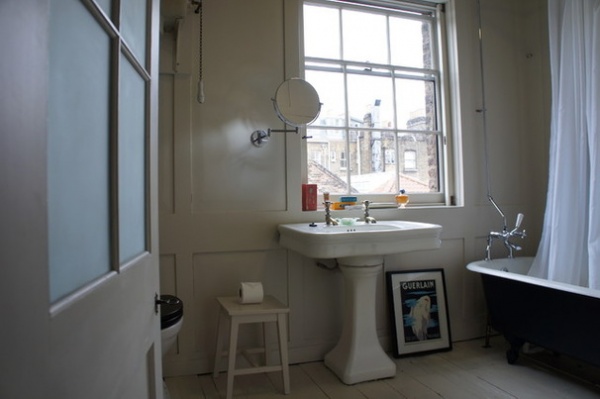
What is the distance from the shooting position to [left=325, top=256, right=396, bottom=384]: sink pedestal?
2043 mm

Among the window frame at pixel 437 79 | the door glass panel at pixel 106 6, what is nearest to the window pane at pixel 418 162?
the window frame at pixel 437 79

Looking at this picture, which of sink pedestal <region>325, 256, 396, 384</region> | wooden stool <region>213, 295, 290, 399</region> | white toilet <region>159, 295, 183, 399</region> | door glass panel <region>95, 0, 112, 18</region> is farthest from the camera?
sink pedestal <region>325, 256, 396, 384</region>

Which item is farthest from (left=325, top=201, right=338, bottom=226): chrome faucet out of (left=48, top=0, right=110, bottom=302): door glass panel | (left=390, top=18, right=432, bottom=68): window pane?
(left=48, top=0, right=110, bottom=302): door glass panel

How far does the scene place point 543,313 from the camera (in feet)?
6.33

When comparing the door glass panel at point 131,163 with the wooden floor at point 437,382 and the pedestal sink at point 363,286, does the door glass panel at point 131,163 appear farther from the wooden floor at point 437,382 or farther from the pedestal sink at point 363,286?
the wooden floor at point 437,382

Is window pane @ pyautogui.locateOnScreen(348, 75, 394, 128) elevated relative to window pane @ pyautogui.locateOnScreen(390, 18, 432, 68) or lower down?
lower down

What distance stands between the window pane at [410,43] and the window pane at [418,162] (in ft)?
1.80

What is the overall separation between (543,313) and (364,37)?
205 cm

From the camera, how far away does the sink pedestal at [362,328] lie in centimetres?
204

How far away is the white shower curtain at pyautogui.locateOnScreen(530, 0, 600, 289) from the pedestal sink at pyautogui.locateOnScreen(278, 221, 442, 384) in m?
0.90

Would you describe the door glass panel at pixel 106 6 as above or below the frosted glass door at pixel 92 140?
above

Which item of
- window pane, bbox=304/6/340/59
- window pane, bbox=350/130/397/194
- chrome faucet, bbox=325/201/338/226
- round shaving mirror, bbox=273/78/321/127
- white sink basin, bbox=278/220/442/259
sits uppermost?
window pane, bbox=304/6/340/59

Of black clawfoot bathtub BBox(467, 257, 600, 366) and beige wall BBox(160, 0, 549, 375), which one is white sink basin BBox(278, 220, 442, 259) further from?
black clawfoot bathtub BBox(467, 257, 600, 366)

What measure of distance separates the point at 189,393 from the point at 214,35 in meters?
1.97
